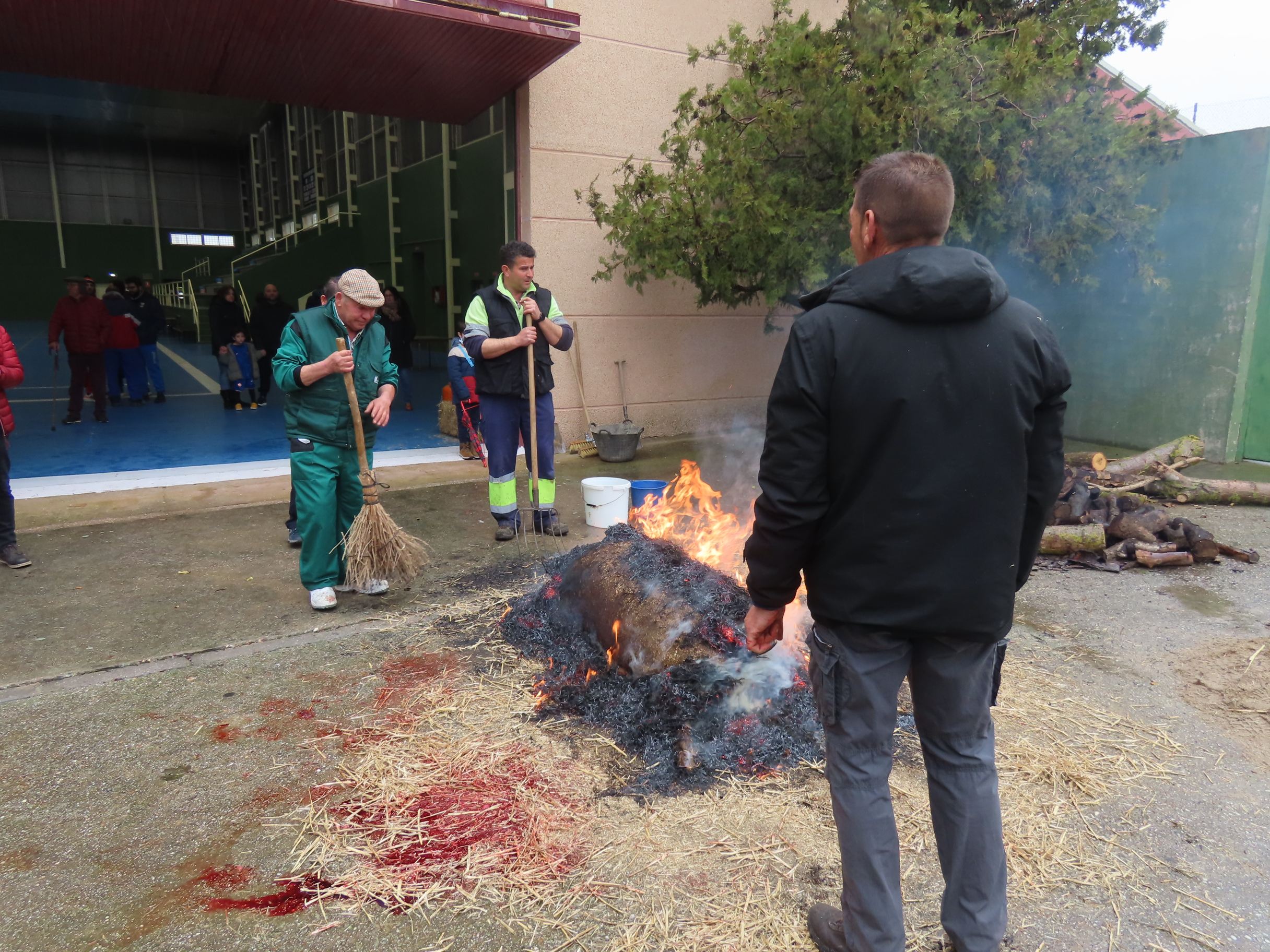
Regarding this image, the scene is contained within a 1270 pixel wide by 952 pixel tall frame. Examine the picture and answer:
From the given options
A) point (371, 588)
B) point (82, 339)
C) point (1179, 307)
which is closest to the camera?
point (371, 588)

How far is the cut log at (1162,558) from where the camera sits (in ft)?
19.6

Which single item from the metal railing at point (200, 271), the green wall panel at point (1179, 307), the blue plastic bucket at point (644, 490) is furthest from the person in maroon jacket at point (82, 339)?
the metal railing at point (200, 271)

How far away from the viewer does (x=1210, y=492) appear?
7617mm

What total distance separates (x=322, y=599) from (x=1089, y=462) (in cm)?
728

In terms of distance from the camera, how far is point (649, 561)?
13.3 feet

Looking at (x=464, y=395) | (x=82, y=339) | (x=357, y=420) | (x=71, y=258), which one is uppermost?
(x=71, y=258)

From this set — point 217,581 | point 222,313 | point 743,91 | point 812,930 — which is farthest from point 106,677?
point 222,313

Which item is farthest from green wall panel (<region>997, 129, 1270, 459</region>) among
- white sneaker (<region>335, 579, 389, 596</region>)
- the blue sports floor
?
the blue sports floor

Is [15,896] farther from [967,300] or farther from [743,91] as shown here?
[743,91]

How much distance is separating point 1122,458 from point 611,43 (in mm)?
7586

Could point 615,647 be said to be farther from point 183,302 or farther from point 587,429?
point 183,302

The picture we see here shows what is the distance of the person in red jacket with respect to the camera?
5336mm

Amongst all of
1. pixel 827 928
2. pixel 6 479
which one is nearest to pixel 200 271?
pixel 6 479

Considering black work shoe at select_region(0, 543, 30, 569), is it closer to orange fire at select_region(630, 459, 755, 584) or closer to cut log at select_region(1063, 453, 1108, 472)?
orange fire at select_region(630, 459, 755, 584)
